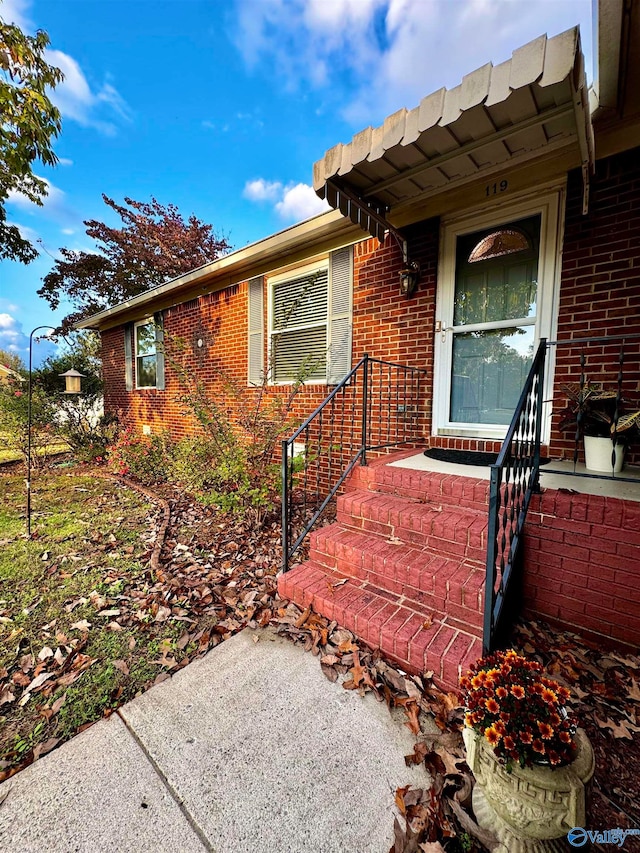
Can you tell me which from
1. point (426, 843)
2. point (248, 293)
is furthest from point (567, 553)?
point (248, 293)

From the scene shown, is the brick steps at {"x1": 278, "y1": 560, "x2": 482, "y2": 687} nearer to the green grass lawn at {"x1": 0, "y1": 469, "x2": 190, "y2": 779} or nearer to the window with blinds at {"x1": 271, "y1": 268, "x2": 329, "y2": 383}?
the green grass lawn at {"x1": 0, "y1": 469, "x2": 190, "y2": 779}

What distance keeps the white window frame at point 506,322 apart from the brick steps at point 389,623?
6.47 feet

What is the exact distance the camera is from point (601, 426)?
102 inches

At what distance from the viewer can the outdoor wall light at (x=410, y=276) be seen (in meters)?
3.71

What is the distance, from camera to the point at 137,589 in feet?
9.16

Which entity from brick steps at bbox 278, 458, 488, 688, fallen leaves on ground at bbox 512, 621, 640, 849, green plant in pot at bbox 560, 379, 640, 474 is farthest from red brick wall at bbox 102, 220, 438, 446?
fallen leaves on ground at bbox 512, 621, 640, 849

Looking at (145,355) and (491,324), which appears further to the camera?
(145,355)

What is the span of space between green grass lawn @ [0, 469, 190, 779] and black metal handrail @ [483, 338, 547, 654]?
5.84ft

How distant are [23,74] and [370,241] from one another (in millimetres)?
5263

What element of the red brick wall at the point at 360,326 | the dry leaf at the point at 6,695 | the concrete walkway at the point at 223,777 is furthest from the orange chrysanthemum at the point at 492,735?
the red brick wall at the point at 360,326

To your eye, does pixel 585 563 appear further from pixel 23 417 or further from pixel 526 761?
pixel 23 417

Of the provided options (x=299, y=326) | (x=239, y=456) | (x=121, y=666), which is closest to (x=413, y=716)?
(x=121, y=666)

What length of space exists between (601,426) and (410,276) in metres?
2.22

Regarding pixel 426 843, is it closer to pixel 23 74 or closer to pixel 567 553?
pixel 567 553
